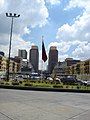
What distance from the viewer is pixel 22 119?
13.4m

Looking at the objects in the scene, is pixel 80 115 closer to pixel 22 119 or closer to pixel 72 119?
pixel 72 119

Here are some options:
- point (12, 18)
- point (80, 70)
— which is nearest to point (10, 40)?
point (12, 18)

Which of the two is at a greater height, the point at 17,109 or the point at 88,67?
the point at 88,67

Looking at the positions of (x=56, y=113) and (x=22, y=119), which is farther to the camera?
(x=56, y=113)

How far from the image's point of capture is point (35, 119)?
44.5ft

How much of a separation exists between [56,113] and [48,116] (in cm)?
123

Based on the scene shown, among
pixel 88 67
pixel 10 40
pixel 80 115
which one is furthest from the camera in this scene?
pixel 88 67

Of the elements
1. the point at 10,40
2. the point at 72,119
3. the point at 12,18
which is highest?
the point at 12,18

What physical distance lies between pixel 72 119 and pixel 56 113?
1870 millimetres

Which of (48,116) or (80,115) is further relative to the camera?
(80,115)

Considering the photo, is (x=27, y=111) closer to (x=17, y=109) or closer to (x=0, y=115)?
(x=17, y=109)

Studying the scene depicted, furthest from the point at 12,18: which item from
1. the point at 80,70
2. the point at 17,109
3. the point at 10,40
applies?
→ the point at 80,70

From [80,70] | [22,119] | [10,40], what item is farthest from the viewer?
[80,70]

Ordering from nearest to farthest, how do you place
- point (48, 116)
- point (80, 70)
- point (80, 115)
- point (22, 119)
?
point (22, 119) → point (48, 116) → point (80, 115) → point (80, 70)
